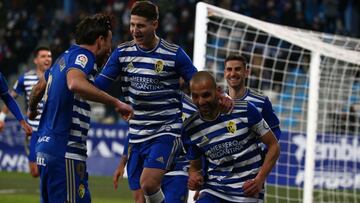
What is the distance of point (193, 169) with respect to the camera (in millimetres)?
7938

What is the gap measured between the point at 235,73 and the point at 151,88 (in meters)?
1.00

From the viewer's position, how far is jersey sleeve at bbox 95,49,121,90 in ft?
29.1

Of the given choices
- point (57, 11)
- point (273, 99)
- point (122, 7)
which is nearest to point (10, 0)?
point (57, 11)

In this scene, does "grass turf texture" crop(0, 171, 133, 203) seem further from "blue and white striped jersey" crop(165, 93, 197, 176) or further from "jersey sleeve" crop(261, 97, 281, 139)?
"jersey sleeve" crop(261, 97, 281, 139)

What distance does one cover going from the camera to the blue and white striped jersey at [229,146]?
764 cm

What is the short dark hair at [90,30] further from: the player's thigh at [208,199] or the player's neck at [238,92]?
the player's neck at [238,92]

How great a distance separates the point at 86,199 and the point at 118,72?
179 centimetres

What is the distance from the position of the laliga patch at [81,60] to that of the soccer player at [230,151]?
3.24 ft

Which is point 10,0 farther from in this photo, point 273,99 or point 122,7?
point 273,99

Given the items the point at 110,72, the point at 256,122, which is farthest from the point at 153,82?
the point at 256,122

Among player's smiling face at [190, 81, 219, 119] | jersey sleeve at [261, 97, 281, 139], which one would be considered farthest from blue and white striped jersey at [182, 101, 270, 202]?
jersey sleeve at [261, 97, 281, 139]

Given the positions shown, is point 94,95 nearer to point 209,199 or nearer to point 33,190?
point 209,199

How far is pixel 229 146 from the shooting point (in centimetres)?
768

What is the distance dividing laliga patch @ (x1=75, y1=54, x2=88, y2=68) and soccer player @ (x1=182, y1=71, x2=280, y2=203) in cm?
99
